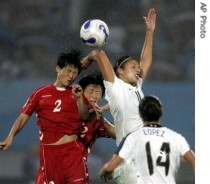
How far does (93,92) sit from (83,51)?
243 cm

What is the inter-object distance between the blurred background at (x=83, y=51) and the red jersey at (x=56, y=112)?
8.31 feet

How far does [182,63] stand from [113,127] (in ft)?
9.68

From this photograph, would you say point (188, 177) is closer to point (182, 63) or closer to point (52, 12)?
point (182, 63)

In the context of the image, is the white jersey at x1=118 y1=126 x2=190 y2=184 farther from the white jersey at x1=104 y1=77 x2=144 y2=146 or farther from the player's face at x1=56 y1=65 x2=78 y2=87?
the player's face at x1=56 y1=65 x2=78 y2=87

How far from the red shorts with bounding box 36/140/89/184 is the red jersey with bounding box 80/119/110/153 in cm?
20

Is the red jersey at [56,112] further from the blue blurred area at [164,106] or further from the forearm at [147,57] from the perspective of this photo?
the blue blurred area at [164,106]

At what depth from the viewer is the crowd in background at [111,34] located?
10523 millimetres

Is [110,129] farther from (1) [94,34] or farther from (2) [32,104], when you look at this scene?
(1) [94,34]

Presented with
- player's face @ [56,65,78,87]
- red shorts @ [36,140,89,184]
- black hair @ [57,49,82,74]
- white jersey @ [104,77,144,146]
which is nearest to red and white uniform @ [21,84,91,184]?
red shorts @ [36,140,89,184]

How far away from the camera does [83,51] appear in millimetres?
10320

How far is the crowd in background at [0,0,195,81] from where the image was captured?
10.5m
